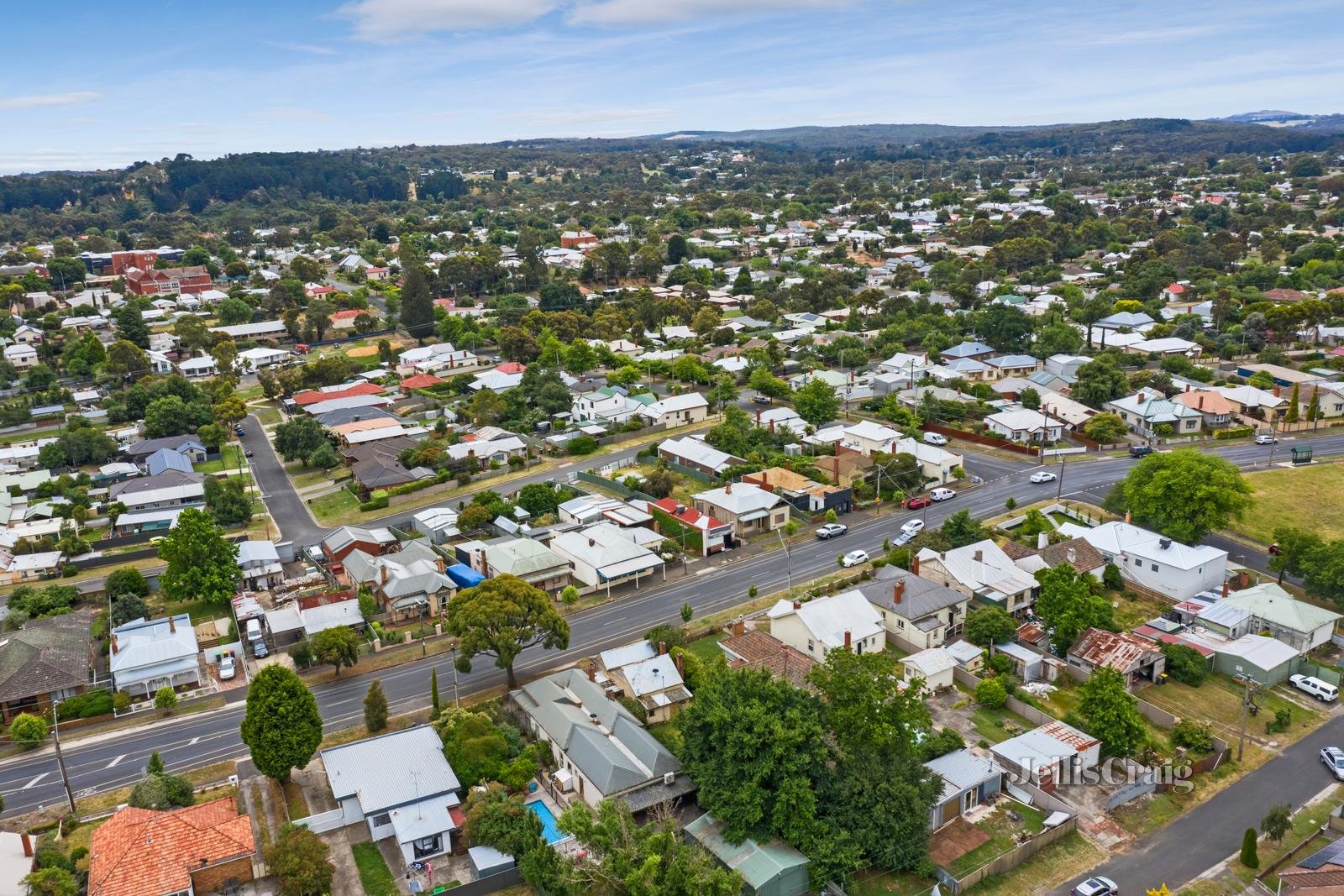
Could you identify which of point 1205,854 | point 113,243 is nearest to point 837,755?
point 1205,854

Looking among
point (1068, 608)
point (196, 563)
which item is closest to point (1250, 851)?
point (1068, 608)

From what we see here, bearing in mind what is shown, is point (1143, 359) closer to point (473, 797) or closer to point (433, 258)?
point (473, 797)

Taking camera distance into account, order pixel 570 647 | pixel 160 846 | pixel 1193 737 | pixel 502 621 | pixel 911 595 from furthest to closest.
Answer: pixel 570 647, pixel 911 595, pixel 502 621, pixel 1193 737, pixel 160 846

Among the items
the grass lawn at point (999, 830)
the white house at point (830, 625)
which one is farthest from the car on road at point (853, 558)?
the grass lawn at point (999, 830)

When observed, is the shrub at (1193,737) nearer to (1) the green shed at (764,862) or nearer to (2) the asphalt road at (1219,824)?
(2) the asphalt road at (1219,824)

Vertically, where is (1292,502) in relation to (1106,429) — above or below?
below

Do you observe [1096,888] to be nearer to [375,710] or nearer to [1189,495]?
[375,710]

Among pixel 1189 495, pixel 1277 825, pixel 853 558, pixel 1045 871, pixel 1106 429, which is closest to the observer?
pixel 1045 871
